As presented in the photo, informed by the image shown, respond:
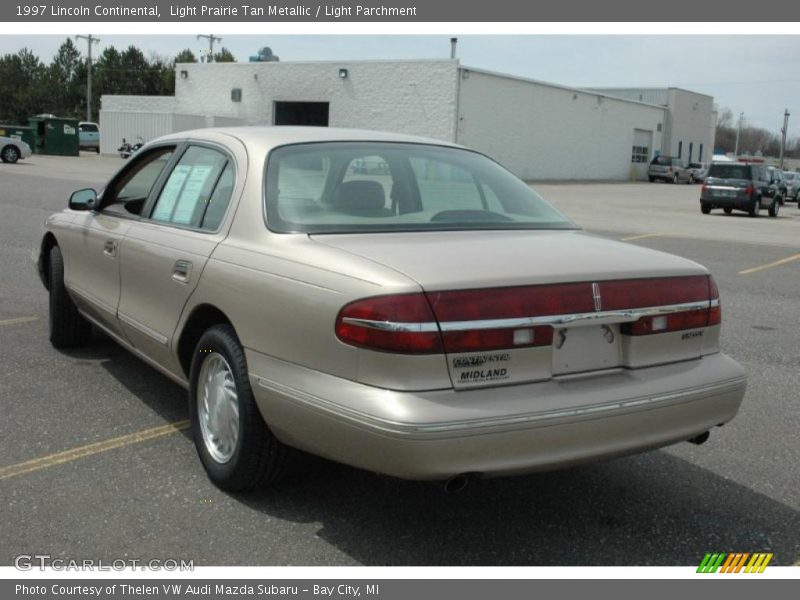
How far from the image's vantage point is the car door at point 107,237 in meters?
5.02

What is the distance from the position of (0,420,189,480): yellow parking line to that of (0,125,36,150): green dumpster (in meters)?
40.1

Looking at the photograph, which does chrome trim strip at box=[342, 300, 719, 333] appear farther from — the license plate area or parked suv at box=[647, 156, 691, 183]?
parked suv at box=[647, 156, 691, 183]

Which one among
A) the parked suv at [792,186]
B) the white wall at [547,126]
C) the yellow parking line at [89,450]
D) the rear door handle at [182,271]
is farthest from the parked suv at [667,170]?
the rear door handle at [182,271]

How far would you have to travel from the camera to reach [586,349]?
334 centimetres

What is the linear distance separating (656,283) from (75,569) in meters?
2.48

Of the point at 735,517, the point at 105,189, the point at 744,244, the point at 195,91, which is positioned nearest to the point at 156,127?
the point at 195,91

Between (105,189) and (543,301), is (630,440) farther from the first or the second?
(105,189)

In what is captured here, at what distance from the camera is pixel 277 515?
3662mm

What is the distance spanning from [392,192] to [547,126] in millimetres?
44758

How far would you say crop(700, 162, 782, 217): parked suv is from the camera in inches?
1067

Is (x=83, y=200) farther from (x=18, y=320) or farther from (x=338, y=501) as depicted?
(x=338, y=501)

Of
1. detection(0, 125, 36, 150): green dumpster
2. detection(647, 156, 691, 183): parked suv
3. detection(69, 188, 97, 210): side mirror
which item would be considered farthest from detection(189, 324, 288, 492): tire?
detection(647, 156, 691, 183): parked suv

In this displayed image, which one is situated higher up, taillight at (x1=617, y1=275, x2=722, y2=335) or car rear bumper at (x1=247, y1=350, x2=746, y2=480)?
taillight at (x1=617, y1=275, x2=722, y2=335)

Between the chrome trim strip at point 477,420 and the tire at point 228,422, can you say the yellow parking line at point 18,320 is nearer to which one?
the tire at point 228,422
